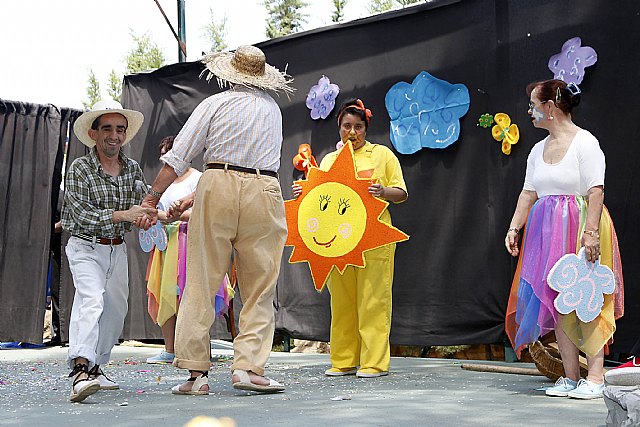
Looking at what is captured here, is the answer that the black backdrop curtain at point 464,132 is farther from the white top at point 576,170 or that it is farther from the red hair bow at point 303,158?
the white top at point 576,170

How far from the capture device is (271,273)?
4062mm

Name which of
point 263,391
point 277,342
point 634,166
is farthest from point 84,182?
point 277,342

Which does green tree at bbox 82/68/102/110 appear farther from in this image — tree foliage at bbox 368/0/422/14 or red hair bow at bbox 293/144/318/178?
red hair bow at bbox 293/144/318/178

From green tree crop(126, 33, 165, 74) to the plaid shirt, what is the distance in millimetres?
8758

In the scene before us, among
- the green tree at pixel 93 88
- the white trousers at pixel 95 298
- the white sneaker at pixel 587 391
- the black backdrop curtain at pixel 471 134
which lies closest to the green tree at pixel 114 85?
the green tree at pixel 93 88

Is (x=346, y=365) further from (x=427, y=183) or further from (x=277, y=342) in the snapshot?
(x=277, y=342)

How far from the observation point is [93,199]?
4.12 m

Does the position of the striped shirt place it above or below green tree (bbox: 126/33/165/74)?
below

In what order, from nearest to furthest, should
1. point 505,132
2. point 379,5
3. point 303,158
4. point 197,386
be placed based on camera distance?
1. point 197,386
2. point 505,132
3. point 303,158
4. point 379,5

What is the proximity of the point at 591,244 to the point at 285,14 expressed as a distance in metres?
8.73

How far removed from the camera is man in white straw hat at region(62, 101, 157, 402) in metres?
3.95

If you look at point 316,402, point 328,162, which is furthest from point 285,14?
point 316,402

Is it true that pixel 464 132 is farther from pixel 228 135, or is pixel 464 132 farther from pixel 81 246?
pixel 81 246

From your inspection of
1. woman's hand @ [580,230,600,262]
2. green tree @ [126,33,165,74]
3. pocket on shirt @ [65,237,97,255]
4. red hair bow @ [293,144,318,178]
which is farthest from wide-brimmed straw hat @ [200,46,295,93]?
green tree @ [126,33,165,74]
